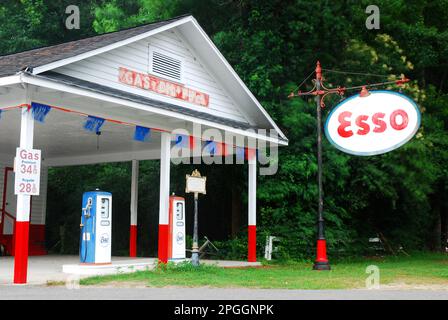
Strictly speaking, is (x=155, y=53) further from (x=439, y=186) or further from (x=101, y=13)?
(x=439, y=186)

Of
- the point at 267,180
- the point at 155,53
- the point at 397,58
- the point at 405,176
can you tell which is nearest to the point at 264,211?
the point at 267,180

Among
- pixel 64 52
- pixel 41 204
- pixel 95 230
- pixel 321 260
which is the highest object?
pixel 64 52

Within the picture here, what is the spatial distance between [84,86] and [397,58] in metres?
14.5

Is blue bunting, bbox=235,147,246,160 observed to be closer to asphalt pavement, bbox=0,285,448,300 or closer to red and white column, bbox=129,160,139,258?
red and white column, bbox=129,160,139,258

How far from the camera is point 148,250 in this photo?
22.9 meters

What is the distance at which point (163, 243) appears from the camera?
14.8 meters

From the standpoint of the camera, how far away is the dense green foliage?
19.9m

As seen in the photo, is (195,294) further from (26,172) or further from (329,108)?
(329,108)

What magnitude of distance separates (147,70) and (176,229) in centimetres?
419

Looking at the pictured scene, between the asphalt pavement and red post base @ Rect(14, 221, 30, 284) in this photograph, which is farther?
red post base @ Rect(14, 221, 30, 284)

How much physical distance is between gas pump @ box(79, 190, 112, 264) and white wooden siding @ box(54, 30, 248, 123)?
2.71m

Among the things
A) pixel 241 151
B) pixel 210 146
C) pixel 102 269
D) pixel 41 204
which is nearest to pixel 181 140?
pixel 210 146

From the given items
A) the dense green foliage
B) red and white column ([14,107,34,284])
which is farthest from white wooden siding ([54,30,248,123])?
red and white column ([14,107,34,284])

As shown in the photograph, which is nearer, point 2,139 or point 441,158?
point 2,139
